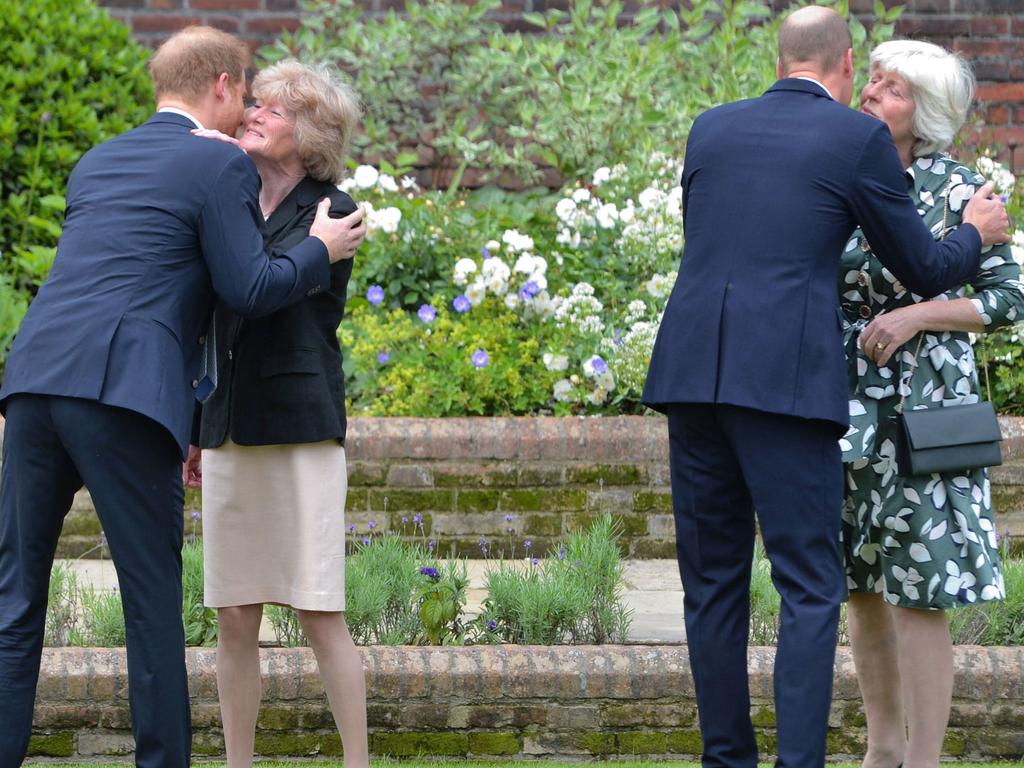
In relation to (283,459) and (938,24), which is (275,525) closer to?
(283,459)

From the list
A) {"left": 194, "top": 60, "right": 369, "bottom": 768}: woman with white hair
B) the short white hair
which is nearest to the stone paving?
{"left": 194, "top": 60, "right": 369, "bottom": 768}: woman with white hair

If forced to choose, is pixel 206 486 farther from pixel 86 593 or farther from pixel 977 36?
pixel 977 36

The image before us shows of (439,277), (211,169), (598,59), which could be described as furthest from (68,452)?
(598,59)

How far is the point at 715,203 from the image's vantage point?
3330mm

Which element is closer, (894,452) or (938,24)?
(894,452)

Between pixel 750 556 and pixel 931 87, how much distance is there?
1210mm

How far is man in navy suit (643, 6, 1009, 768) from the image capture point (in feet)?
10.7

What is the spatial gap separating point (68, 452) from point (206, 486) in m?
0.46

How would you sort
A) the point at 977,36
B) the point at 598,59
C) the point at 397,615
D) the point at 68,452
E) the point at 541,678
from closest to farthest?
the point at 68,452
the point at 541,678
the point at 397,615
the point at 598,59
the point at 977,36

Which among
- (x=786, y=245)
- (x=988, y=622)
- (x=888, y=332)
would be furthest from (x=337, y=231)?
(x=988, y=622)

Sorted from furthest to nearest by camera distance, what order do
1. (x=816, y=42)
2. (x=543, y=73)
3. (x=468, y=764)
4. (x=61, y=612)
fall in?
(x=543, y=73) → (x=61, y=612) → (x=468, y=764) → (x=816, y=42)

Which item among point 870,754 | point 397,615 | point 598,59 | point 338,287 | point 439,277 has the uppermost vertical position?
point 598,59

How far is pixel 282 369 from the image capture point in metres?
3.51

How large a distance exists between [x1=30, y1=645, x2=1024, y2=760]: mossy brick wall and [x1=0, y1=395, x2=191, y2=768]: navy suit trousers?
0.78 m
